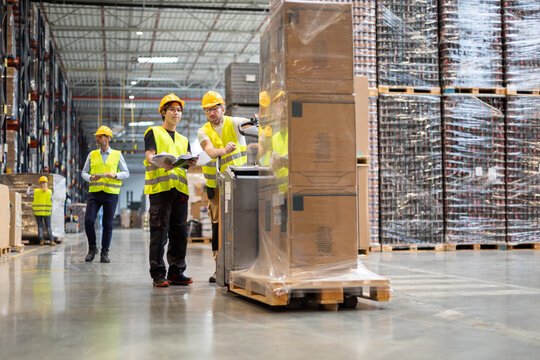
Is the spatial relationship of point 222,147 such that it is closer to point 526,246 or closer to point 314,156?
point 314,156

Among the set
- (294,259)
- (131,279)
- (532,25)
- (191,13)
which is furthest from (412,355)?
(191,13)

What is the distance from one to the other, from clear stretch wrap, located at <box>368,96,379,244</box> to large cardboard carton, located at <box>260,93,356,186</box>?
5.39m

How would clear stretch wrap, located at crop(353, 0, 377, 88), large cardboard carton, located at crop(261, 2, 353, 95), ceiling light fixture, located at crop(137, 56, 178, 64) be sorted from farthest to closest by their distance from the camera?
ceiling light fixture, located at crop(137, 56, 178, 64)
clear stretch wrap, located at crop(353, 0, 377, 88)
large cardboard carton, located at crop(261, 2, 353, 95)

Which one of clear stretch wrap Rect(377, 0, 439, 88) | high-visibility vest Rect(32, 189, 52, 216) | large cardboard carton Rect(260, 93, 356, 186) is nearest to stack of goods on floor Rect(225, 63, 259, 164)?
clear stretch wrap Rect(377, 0, 439, 88)

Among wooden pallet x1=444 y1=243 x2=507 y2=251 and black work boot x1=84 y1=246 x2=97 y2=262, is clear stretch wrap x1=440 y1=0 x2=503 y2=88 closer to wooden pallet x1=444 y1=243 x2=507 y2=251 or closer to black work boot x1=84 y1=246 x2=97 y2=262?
wooden pallet x1=444 y1=243 x2=507 y2=251

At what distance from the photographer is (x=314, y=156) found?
3.90 metres

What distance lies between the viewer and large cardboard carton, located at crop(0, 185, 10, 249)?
9.12 meters

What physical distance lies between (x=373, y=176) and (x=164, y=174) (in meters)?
4.89

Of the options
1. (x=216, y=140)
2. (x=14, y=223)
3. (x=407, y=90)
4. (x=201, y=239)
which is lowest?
(x=201, y=239)

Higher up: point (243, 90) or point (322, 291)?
point (243, 90)

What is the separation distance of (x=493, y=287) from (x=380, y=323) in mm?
2017

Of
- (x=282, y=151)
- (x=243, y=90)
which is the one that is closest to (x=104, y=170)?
(x=243, y=90)

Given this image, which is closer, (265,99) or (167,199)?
(265,99)

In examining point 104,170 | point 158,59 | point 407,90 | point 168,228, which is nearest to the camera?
point 168,228
